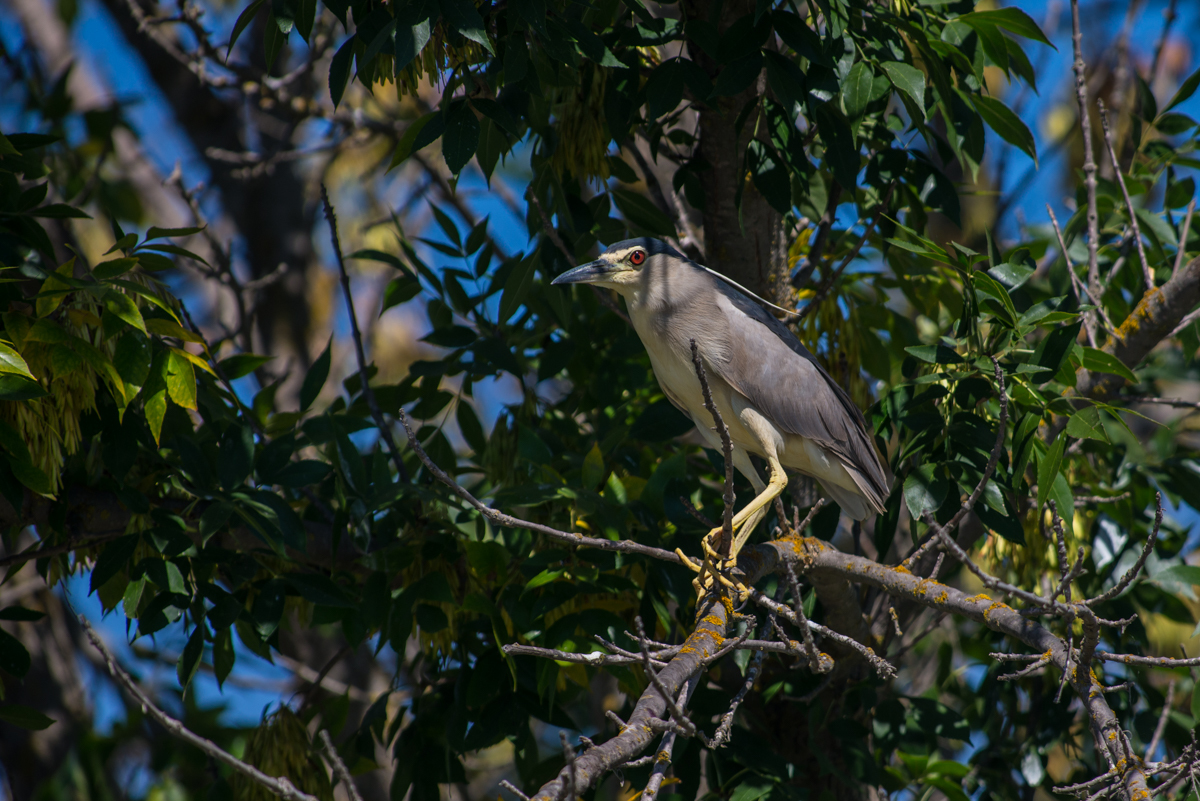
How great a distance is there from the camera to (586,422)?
3.59 meters

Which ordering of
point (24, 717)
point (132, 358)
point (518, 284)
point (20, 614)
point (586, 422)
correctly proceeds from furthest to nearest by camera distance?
point (586, 422) → point (518, 284) → point (20, 614) → point (24, 717) → point (132, 358)

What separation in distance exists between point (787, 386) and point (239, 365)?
1.74 m

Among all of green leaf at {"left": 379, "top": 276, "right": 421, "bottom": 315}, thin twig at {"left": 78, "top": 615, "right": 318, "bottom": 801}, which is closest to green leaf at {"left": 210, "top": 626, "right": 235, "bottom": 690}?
thin twig at {"left": 78, "top": 615, "right": 318, "bottom": 801}

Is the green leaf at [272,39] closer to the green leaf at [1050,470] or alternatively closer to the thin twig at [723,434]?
the thin twig at [723,434]

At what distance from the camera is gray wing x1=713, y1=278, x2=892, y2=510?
3.02 m

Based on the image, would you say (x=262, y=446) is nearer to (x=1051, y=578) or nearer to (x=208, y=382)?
(x=208, y=382)

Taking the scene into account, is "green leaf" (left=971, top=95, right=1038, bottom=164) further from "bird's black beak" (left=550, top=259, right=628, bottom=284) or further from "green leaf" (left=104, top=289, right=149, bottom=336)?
"green leaf" (left=104, top=289, right=149, bottom=336)

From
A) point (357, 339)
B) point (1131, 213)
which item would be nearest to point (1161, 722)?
point (1131, 213)

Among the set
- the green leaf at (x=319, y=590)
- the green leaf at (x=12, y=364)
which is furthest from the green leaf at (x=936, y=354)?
the green leaf at (x=12, y=364)

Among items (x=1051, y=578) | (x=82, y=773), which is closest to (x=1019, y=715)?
(x=1051, y=578)

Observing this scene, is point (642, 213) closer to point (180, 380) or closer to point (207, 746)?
point (180, 380)

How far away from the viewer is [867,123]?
2.99m

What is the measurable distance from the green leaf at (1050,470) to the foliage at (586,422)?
25mm

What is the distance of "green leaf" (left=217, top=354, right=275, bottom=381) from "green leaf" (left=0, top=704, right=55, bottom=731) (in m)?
1.08
